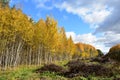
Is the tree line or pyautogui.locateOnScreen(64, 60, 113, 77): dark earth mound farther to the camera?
the tree line

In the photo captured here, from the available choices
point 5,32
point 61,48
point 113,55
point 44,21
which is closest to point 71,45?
point 61,48

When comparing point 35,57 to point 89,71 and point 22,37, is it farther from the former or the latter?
point 89,71

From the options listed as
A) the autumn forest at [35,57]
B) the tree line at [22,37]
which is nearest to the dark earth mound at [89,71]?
the autumn forest at [35,57]

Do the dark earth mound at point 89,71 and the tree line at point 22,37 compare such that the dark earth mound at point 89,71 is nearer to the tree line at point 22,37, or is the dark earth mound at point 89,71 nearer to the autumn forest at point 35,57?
the autumn forest at point 35,57

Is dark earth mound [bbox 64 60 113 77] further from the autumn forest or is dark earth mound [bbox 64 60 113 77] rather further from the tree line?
the tree line

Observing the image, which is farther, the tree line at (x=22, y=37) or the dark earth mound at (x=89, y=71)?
the tree line at (x=22, y=37)

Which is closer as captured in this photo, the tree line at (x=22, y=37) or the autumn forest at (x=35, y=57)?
the autumn forest at (x=35, y=57)

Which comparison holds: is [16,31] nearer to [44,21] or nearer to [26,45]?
[26,45]

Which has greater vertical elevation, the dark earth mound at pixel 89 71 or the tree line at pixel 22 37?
the tree line at pixel 22 37

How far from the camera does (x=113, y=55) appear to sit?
35781 mm

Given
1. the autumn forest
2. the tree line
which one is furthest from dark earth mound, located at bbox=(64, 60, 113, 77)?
the tree line

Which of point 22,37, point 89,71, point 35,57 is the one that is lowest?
point 89,71

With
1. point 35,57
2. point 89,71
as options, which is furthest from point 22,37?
point 89,71

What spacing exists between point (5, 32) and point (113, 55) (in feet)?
65.0
